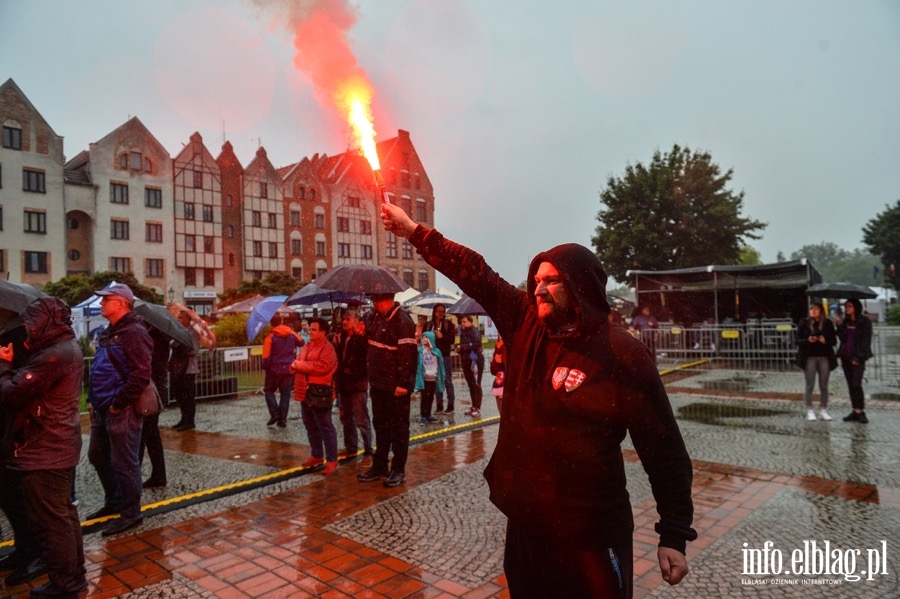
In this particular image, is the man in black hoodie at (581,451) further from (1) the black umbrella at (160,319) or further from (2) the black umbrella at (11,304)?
(1) the black umbrella at (160,319)

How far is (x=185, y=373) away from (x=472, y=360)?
16.5 feet

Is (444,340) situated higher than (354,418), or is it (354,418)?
(444,340)

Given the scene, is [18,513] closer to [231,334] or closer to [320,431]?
[320,431]

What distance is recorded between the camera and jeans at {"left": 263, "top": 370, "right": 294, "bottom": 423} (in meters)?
9.70

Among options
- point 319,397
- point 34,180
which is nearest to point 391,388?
point 319,397

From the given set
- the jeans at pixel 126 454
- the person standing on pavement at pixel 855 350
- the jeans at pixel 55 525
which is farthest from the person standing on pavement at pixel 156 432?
the person standing on pavement at pixel 855 350

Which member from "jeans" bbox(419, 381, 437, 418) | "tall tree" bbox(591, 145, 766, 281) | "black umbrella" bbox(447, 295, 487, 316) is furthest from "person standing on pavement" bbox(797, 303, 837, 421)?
"tall tree" bbox(591, 145, 766, 281)

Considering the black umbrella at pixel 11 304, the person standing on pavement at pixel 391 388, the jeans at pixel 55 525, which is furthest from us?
the person standing on pavement at pixel 391 388

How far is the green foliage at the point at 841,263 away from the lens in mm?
150125

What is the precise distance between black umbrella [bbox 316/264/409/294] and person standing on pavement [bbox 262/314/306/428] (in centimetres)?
279

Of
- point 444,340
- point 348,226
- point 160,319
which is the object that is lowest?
point 444,340

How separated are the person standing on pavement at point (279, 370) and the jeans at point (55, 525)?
232 inches

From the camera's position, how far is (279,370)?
984 cm

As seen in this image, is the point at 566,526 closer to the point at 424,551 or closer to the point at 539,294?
the point at 539,294
